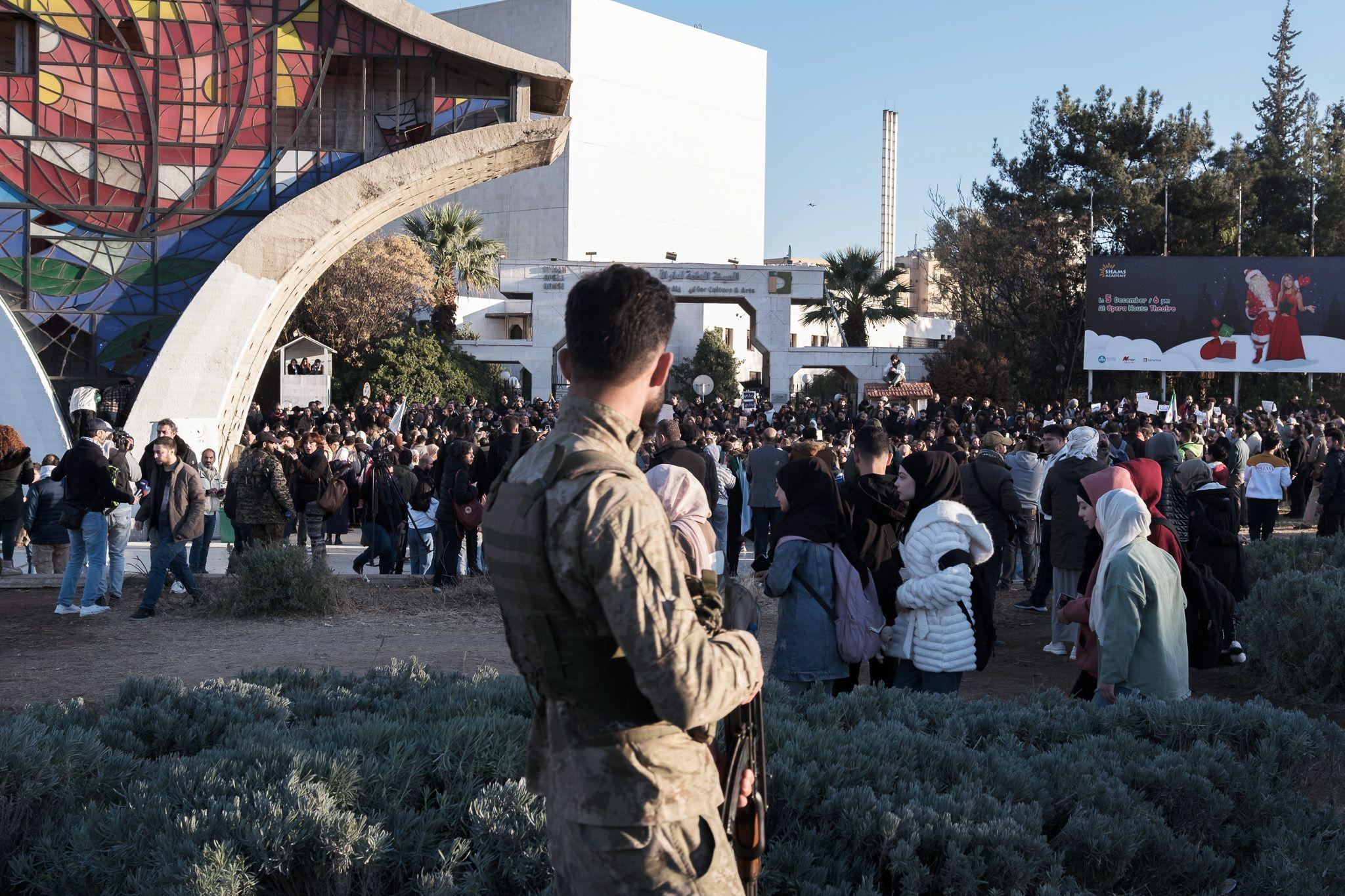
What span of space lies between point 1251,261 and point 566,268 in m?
23.4

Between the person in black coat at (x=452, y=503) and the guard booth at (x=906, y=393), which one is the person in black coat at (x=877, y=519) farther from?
the guard booth at (x=906, y=393)

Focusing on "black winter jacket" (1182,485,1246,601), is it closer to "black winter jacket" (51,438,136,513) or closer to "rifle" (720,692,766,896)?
"rifle" (720,692,766,896)

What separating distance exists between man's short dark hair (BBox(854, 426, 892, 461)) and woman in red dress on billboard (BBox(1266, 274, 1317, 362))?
36.1 meters

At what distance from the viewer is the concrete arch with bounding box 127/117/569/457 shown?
20.4 meters

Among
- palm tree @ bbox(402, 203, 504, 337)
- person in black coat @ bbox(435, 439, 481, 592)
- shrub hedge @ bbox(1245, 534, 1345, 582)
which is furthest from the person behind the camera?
palm tree @ bbox(402, 203, 504, 337)

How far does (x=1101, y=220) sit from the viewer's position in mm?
44719

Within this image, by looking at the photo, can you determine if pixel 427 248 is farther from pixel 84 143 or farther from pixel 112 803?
pixel 112 803

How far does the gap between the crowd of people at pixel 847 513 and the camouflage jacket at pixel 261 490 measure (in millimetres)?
22

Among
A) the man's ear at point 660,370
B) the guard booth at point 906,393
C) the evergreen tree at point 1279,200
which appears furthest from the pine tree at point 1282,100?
the man's ear at point 660,370

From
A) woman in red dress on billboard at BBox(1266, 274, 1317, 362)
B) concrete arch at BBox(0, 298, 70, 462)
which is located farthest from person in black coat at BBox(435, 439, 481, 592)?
woman in red dress on billboard at BBox(1266, 274, 1317, 362)

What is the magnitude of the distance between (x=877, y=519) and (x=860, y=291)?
41644 mm

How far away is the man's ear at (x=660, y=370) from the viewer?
2.40 m

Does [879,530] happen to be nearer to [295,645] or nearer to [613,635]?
[613,635]

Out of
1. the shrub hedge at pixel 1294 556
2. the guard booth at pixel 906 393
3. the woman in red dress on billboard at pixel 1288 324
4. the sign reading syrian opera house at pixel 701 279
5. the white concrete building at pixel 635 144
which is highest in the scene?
the white concrete building at pixel 635 144
